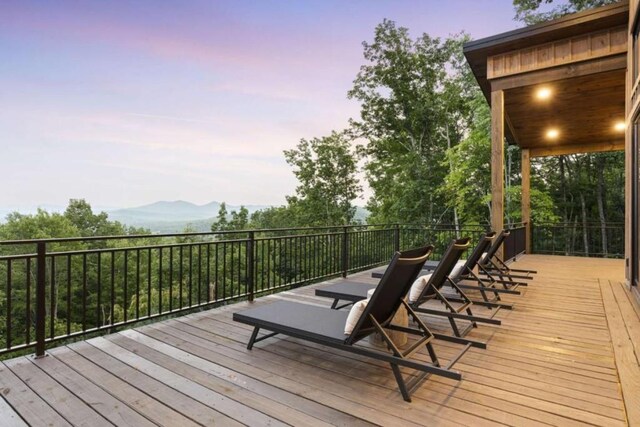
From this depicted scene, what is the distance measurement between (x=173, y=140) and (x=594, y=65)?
29924 millimetres

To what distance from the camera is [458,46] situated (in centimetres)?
1781

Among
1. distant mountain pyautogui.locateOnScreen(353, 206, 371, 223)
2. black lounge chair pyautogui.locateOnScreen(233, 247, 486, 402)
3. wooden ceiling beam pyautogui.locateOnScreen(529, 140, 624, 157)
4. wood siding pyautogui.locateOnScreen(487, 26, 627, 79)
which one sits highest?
wood siding pyautogui.locateOnScreen(487, 26, 627, 79)

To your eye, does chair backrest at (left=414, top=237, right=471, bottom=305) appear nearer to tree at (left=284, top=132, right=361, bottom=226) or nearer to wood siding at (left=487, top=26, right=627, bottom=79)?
wood siding at (left=487, top=26, right=627, bottom=79)

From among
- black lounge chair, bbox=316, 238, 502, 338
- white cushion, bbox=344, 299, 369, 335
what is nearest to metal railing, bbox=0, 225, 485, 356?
black lounge chair, bbox=316, 238, 502, 338

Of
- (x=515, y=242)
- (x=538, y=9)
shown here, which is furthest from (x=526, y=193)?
(x=538, y=9)

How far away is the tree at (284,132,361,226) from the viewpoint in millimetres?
22750

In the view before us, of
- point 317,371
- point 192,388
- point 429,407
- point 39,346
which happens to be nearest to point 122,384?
point 192,388

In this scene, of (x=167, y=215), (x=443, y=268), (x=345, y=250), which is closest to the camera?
(x=443, y=268)

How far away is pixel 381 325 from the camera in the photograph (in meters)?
2.66

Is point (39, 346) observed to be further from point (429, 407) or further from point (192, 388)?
point (429, 407)

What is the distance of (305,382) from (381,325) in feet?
2.24

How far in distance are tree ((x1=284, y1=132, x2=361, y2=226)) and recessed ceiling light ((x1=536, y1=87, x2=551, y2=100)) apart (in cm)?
1624

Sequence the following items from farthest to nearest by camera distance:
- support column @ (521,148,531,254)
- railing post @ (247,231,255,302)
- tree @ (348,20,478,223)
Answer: tree @ (348,20,478,223)
support column @ (521,148,531,254)
railing post @ (247,231,255,302)

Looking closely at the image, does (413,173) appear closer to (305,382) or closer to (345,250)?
(345,250)
